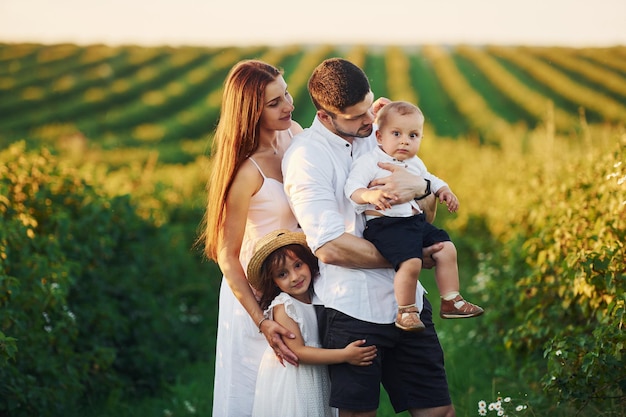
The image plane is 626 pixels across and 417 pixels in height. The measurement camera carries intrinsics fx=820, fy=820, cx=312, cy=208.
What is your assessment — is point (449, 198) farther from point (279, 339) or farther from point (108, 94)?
point (108, 94)

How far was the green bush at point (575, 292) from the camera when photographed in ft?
13.3

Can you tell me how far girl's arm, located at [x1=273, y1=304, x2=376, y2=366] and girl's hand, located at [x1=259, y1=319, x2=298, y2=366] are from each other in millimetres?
21

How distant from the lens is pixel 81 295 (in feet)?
21.0

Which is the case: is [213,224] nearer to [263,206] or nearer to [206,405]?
[263,206]

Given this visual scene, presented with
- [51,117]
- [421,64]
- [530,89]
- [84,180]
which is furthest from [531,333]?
[421,64]

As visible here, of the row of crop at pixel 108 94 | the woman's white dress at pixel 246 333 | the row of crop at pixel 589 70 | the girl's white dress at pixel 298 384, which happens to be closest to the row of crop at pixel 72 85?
the row of crop at pixel 108 94

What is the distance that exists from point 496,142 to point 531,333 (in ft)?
81.1

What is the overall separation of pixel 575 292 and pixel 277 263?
1741 mm

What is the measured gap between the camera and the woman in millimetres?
3775

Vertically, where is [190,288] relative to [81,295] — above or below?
above

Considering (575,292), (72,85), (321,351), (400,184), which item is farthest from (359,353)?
(72,85)

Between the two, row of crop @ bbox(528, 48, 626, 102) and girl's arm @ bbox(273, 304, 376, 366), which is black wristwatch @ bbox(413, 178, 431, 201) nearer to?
girl's arm @ bbox(273, 304, 376, 366)

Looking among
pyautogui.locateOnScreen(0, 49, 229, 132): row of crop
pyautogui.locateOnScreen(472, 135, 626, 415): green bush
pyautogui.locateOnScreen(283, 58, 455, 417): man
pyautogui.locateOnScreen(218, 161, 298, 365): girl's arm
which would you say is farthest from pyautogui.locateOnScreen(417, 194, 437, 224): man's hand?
pyautogui.locateOnScreen(0, 49, 229, 132): row of crop

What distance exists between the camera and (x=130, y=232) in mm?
7664
